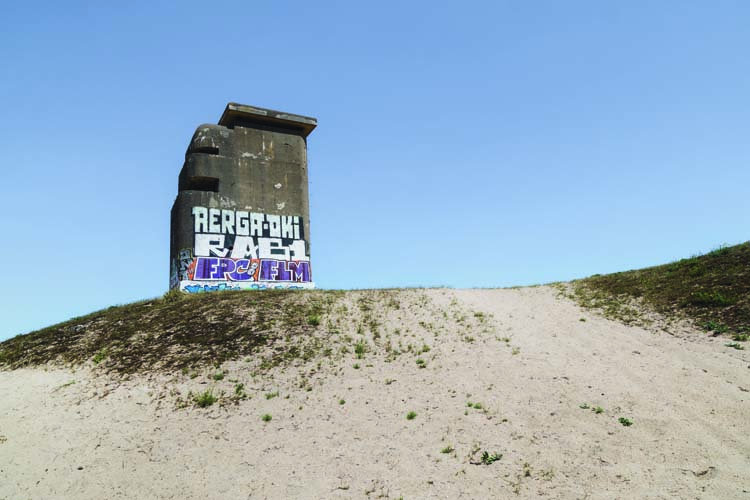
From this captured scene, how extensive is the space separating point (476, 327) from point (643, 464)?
29.2ft

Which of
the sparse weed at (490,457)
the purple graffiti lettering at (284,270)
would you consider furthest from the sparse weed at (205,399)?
the purple graffiti lettering at (284,270)

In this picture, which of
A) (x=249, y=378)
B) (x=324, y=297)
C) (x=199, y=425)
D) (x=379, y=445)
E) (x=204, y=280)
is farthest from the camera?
(x=204, y=280)

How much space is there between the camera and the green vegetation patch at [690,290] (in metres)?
17.7

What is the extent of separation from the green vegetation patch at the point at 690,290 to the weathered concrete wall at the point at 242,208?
14105 millimetres

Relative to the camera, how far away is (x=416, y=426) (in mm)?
13008

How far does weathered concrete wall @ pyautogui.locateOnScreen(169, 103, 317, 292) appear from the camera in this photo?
83.8ft

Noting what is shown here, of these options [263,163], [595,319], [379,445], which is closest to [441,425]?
[379,445]

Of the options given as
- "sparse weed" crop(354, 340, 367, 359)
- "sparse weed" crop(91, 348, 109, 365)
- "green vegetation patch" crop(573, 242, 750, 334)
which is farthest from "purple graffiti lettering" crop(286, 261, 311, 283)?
"green vegetation patch" crop(573, 242, 750, 334)

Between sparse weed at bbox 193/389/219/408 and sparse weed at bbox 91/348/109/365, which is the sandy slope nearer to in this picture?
sparse weed at bbox 193/389/219/408

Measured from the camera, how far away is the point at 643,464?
10.8m

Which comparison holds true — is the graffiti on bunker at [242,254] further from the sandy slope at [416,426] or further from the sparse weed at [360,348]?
the sparse weed at [360,348]

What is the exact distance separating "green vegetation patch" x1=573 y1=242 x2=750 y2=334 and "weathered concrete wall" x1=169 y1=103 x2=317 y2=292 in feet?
46.3

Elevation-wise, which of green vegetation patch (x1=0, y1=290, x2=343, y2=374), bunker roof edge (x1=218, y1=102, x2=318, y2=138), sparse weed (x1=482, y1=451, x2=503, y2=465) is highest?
bunker roof edge (x1=218, y1=102, x2=318, y2=138)

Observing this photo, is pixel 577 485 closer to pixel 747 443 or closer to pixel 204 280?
pixel 747 443
